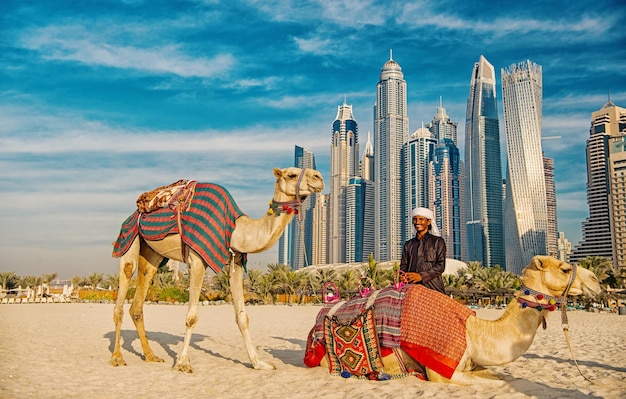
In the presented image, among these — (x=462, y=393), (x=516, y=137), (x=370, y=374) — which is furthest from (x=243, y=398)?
(x=516, y=137)

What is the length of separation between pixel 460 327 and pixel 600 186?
18482 centimetres

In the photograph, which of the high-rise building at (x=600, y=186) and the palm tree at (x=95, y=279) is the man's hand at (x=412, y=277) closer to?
the palm tree at (x=95, y=279)

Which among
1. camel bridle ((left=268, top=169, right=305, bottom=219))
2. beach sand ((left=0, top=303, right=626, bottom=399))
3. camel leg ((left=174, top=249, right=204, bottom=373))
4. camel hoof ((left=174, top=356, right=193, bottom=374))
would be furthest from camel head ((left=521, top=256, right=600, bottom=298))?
camel hoof ((left=174, top=356, right=193, bottom=374))

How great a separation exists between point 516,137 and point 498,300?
152 meters

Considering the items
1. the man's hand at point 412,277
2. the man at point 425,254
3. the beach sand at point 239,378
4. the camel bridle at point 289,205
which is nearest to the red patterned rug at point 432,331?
the beach sand at point 239,378

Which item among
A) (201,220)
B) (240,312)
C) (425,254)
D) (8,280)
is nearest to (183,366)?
(240,312)

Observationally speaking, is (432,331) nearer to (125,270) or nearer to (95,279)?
(125,270)

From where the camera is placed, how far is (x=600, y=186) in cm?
16838

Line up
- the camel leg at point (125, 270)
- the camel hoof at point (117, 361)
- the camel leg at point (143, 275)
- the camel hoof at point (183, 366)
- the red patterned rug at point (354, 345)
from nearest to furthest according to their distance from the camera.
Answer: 1. the red patterned rug at point (354, 345)
2. the camel hoof at point (183, 366)
3. the camel hoof at point (117, 361)
4. the camel leg at point (125, 270)
5. the camel leg at point (143, 275)

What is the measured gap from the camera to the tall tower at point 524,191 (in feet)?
573

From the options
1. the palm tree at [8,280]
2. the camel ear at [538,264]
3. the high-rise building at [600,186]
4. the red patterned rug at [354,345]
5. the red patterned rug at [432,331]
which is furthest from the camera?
the high-rise building at [600,186]

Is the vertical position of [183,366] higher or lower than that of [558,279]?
lower

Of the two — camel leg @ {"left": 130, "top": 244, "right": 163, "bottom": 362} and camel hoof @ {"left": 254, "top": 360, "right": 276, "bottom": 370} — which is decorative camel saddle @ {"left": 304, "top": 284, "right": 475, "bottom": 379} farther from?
camel leg @ {"left": 130, "top": 244, "right": 163, "bottom": 362}

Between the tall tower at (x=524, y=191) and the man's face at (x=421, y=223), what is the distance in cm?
17471
